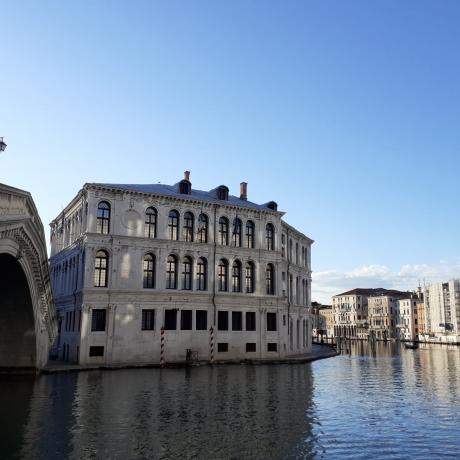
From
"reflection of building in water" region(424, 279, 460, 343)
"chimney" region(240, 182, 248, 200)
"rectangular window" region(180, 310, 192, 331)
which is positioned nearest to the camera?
"rectangular window" region(180, 310, 192, 331)

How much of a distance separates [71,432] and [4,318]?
15258 mm

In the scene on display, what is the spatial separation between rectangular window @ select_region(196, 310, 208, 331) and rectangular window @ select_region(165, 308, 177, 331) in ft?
6.55

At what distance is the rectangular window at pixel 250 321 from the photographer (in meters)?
43.7

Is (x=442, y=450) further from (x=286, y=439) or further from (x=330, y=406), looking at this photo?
(x=330, y=406)

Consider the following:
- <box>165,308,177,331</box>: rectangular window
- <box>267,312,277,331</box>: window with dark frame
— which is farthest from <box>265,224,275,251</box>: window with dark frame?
<box>165,308,177,331</box>: rectangular window

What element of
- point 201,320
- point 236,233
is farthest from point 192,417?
point 236,233

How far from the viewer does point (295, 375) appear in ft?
105

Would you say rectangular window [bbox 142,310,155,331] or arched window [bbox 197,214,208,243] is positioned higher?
arched window [bbox 197,214,208,243]

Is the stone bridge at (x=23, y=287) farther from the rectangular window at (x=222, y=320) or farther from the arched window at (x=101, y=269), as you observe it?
the rectangular window at (x=222, y=320)

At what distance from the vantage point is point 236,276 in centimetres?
4381

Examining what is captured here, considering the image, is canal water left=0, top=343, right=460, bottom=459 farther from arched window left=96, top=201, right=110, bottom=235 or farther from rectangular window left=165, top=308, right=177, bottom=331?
arched window left=96, top=201, right=110, bottom=235

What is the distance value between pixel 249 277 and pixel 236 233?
13.2 feet

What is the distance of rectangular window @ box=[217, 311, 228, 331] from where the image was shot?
42156 millimetres

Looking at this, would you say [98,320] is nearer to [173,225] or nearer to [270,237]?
[173,225]
